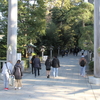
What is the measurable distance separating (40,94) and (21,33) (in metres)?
10.6

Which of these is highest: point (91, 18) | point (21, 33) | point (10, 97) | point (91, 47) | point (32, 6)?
point (32, 6)

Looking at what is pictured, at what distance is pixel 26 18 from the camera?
17.2 metres

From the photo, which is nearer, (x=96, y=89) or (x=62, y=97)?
(x=62, y=97)

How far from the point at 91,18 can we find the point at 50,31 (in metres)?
17.1

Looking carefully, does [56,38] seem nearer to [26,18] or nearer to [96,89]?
[26,18]

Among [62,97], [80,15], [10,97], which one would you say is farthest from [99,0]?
[10,97]

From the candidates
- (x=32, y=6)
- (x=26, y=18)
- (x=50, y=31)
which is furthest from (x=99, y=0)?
(x=50, y=31)

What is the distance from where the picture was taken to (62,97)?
709cm

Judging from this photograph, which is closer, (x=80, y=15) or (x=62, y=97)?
(x=62, y=97)

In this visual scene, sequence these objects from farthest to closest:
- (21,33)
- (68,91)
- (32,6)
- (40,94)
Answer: (32,6) < (21,33) < (68,91) < (40,94)

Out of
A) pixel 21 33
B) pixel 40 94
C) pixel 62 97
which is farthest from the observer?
pixel 21 33

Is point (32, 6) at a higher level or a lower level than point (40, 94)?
higher

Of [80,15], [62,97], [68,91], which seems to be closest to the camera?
[62,97]

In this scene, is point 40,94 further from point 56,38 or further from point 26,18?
point 56,38
